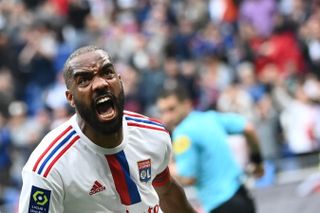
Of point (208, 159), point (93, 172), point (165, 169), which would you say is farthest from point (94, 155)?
point (208, 159)

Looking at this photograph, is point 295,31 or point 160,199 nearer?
point 160,199

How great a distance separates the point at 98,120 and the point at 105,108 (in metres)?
0.07

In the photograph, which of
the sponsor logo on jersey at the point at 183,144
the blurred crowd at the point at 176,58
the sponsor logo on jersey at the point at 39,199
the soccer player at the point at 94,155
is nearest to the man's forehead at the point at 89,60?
the soccer player at the point at 94,155

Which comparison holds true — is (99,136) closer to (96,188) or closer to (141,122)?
(96,188)

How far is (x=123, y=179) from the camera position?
5.05 meters

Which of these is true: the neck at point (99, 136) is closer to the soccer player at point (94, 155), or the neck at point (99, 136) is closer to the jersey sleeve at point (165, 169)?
the soccer player at point (94, 155)

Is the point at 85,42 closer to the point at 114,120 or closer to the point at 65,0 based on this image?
the point at 65,0

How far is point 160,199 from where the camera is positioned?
5605 mm

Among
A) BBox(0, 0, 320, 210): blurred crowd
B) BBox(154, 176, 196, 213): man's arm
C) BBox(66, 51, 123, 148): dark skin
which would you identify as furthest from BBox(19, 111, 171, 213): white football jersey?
BBox(0, 0, 320, 210): blurred crowd

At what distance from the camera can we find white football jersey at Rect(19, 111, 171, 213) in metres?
4.74

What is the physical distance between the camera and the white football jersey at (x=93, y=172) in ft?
15.5

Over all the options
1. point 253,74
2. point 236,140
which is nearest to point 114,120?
point 236,140

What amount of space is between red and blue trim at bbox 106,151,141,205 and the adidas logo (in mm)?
97

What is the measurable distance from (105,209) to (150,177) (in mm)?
382
